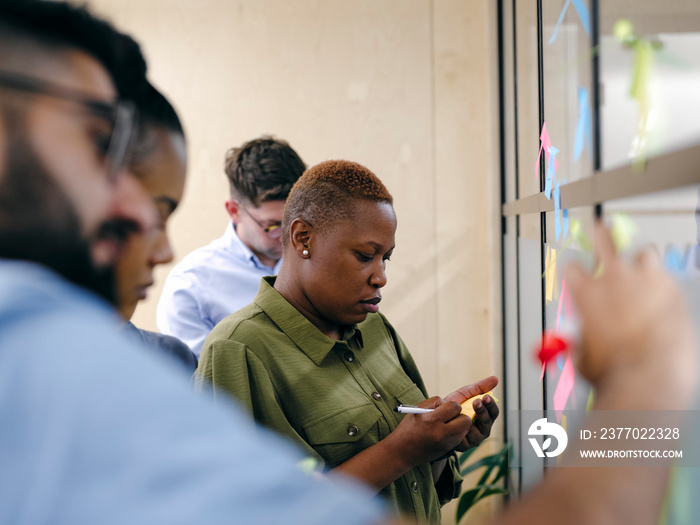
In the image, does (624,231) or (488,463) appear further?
(488,463)

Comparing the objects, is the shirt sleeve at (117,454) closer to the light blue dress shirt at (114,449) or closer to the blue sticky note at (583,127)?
the light blue dress shirt at (114,449)

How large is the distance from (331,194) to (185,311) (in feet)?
3.22

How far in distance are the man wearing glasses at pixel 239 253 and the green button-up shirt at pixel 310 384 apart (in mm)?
716

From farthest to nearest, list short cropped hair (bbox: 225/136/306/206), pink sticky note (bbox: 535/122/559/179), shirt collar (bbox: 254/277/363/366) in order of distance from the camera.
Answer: short cropped hair (bbox: 225/136/306/206)
pink sticky note (bbox: 535/122/559/179)
shirt collar (bbox: 254/277/363/366)

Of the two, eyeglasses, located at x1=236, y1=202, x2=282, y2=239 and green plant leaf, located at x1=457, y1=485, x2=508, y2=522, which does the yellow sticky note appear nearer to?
eyeglasses, located at x1=236, y1=202, x2=282, y2=239

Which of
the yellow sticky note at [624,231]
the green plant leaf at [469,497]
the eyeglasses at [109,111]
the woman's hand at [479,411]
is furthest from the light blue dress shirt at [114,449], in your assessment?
the green plant leaf at [469,497]

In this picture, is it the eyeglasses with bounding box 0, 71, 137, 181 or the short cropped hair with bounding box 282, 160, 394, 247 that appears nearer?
the eyeglasses with bounding box 0, 71, 137, 181

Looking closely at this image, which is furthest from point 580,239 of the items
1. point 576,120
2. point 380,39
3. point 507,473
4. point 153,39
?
point 153,39

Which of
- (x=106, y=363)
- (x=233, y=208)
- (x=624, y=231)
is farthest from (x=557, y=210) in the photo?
(x=106, y=363)

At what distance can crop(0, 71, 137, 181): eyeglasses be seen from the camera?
375 millimetres

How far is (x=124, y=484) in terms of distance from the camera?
29 cm

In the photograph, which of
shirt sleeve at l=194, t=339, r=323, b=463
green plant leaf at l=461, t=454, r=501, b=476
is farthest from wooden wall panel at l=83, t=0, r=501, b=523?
shirt sleeve at l=194, t=339, r=323, b=463

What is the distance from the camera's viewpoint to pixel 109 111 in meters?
0.41

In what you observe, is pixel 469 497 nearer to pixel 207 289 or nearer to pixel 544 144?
pixel 207 289
